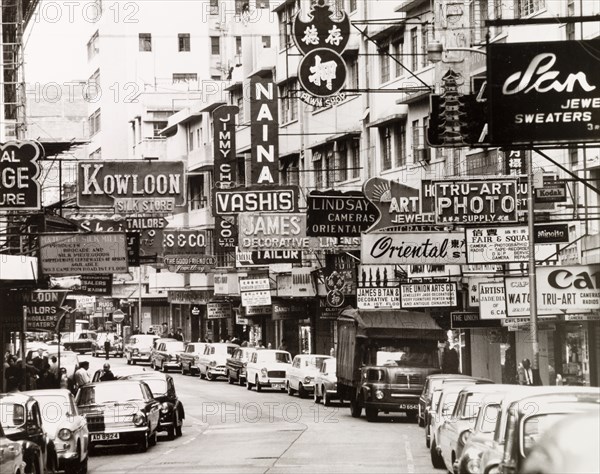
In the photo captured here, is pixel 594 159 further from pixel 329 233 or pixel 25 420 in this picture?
pixel 25 420

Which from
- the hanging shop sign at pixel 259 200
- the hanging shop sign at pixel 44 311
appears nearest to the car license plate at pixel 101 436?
the hanging shop sign at pixel 259 200

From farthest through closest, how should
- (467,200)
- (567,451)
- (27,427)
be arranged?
(467,200)
(27,427)
(567,451)

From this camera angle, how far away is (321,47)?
106 ft

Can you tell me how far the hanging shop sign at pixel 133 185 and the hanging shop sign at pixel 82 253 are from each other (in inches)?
76.4

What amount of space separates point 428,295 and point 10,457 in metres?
22.7

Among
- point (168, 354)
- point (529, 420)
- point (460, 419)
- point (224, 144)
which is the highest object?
point (224, 144)

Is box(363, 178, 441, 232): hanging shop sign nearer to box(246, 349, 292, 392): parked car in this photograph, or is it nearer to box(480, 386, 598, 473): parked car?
box(480, 386, 598, 473): parked car

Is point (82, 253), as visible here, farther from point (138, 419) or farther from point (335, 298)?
point (335, 298)

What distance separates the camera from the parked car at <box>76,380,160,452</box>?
27469 millimetres

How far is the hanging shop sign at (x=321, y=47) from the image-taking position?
1249 inches

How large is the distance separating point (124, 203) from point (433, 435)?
9308mm

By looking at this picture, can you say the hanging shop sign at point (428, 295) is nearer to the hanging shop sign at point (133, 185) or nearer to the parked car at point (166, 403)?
the parked car at point (166, 403)

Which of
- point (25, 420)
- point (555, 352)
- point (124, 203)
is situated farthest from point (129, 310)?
point (25, 420)

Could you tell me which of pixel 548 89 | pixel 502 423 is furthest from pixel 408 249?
pixel 502 423
